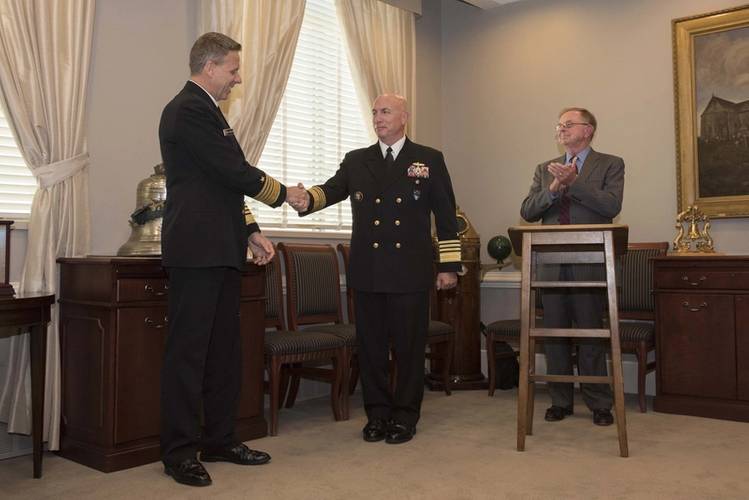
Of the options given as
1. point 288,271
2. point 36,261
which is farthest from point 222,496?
point 288,271

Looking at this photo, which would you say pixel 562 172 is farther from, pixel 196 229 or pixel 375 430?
pixel 196 229

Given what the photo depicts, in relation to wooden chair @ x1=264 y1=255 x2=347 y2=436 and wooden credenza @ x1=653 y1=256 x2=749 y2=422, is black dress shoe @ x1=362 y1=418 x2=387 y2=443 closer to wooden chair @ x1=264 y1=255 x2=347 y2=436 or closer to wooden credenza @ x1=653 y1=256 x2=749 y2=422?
wooden chair @ x1=264 y1=255 x2=347 y2=436

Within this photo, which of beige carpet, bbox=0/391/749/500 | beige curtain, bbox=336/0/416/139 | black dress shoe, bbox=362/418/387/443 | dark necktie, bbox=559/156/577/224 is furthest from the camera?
beige curtain, bbox=336/0/416/139

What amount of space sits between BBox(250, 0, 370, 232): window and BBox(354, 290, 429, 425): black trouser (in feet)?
4.55

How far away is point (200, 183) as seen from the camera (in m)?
2.90

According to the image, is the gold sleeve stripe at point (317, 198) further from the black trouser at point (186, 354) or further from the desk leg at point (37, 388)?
the desk leg at point (37, 388)

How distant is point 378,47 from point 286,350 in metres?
2.75

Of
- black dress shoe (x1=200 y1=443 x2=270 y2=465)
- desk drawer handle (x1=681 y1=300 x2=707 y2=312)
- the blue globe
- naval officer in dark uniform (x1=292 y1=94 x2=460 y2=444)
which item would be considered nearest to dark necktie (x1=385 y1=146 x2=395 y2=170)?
naval officer in dark uniform (x1=292 y1=94 x2=460 y2=444)

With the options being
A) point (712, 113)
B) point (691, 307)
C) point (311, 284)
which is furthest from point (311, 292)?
point (712, 113)

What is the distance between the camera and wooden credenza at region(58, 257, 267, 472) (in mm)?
3053

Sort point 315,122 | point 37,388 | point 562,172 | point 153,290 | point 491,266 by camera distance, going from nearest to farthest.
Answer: point 37,388, point 153,290, point 562,172, point 315,122, point 491,266

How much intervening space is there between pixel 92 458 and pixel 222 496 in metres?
0.76

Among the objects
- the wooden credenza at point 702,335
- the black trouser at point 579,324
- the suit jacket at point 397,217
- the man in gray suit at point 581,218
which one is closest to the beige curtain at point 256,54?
the suit jacket at point 397,217

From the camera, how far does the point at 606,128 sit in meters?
5.37
